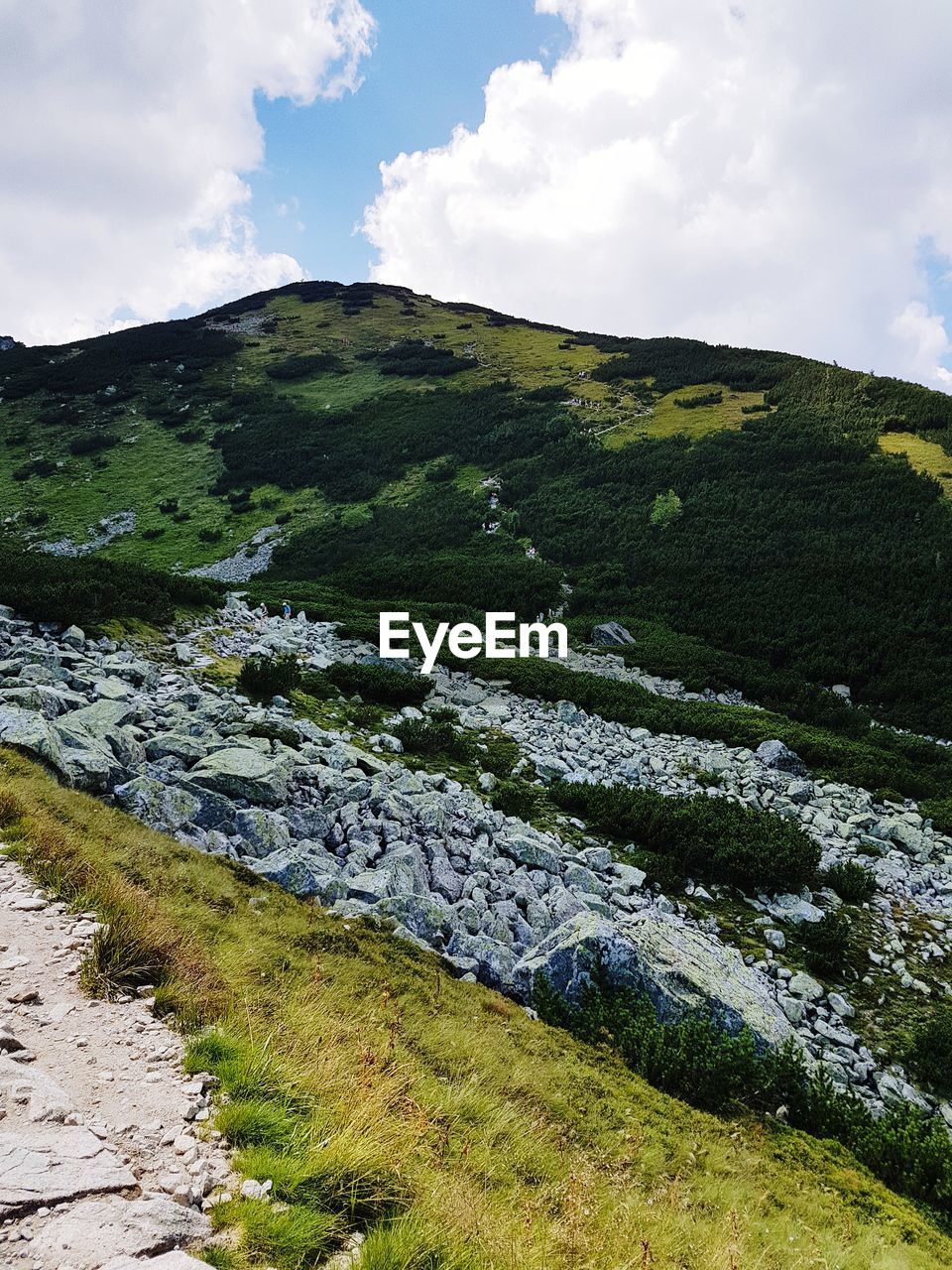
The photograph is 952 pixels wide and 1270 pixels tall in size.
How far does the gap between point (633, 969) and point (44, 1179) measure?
6.37 metres

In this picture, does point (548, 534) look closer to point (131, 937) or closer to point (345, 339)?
point (131, 937)

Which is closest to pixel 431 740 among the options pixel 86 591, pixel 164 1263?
pixel 86 591

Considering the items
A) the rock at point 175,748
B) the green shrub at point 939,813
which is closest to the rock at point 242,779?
the rock at point 175,748

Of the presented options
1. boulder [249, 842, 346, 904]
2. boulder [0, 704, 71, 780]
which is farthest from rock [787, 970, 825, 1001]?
boulder [0, 704, 71, 780]

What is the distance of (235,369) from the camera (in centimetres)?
7112

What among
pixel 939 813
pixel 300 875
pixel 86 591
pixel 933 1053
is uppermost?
pixel 86 591

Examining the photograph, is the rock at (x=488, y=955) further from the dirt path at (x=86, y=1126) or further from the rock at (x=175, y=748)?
the rock at (x=175, y=748)

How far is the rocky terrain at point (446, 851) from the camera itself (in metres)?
7.73

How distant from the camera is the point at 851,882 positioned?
34.9ft

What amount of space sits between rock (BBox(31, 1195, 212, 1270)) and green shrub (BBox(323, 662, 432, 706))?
A: 13.1 m

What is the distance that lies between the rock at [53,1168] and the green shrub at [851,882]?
11.0m

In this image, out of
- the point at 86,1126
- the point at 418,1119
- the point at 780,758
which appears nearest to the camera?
the point at 86,1126

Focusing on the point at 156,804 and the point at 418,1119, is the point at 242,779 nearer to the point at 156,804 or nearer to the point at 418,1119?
the point at 156,804

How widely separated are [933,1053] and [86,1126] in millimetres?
8857
